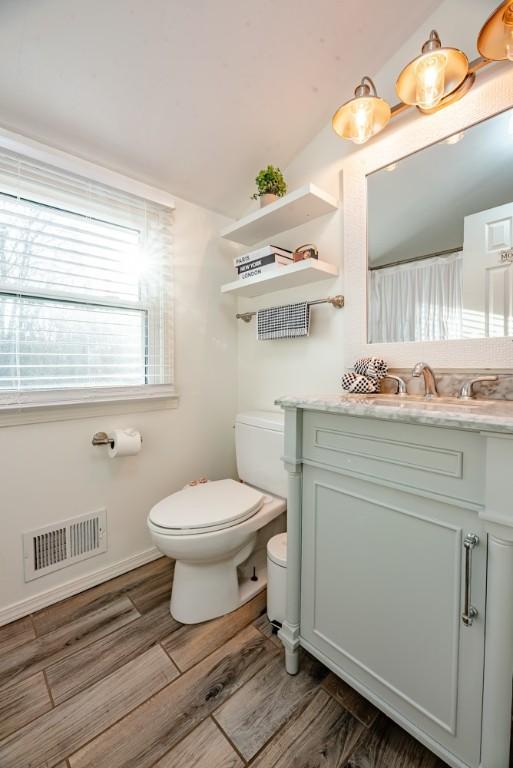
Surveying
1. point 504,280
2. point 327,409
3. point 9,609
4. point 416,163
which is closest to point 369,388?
point 327,409

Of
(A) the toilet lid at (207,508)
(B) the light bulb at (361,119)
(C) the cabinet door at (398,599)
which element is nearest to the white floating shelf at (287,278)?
(B) the light bulb at (361,119)

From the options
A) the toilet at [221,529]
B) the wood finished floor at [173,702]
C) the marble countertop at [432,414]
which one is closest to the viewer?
the marble countertop at [432,414]

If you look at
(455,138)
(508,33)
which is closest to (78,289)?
(455,138)

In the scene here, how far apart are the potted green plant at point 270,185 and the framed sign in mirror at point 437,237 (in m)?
0.34

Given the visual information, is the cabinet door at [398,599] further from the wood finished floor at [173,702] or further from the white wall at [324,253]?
the white wall at [324,253]

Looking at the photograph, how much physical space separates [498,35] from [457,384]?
39.7 inches

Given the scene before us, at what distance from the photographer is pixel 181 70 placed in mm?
1290

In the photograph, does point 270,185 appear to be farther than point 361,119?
Yes

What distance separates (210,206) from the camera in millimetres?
1949

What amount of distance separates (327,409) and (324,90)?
4.73ft

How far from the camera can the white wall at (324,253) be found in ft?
3.85

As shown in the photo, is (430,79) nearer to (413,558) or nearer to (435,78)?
(435,78)

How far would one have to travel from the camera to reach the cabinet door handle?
705mm

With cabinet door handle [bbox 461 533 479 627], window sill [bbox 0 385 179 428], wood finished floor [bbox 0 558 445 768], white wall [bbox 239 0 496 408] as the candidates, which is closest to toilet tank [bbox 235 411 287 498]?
white wall [bbox 239 0 496 408]
